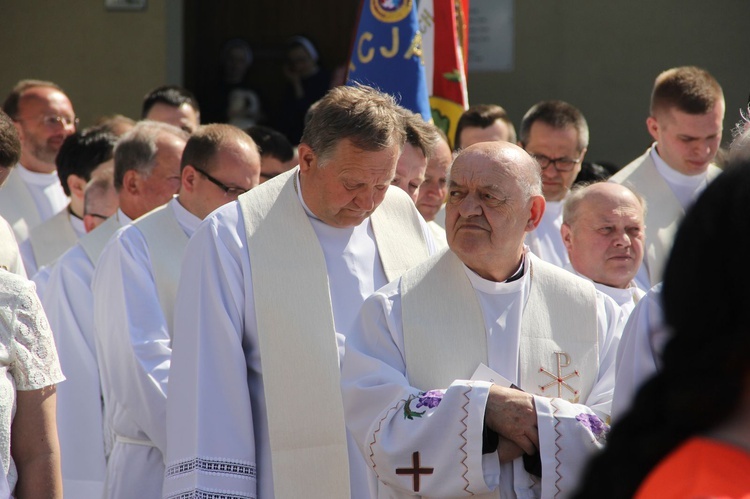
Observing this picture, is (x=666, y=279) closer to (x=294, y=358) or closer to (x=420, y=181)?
(x=294, y=358)

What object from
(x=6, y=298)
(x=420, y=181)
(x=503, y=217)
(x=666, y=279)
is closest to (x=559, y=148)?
(x=420, y=181)

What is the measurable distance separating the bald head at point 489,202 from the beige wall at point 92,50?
607cm

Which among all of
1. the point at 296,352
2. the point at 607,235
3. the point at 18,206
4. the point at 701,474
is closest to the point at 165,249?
the point at 296,352

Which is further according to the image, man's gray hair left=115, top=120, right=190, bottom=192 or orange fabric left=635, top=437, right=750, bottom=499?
man's gray hair left=115, top=120, right=190, bottom=192

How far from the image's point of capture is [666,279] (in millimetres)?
1485

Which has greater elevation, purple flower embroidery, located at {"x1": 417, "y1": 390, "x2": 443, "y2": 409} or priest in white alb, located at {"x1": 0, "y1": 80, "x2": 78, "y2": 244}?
purple flower embroidery, located at {"x1": 417, "y1": 390, "x2": 443, "y2": 409}

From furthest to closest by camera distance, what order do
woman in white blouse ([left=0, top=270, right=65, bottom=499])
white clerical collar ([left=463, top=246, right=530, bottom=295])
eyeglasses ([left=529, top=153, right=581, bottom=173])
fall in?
eyeglasses ([left=529, top=153, right=581, bottom=173]) < white clerical collar ([left=463, top=246, right=530, bottom=295]) < woman in white blouse ([left=0, top=270, right=65, bottom=499])

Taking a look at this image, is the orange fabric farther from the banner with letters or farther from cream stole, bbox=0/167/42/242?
cream stole, bbox=0/167/42/242

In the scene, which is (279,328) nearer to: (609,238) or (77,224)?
(609,238)

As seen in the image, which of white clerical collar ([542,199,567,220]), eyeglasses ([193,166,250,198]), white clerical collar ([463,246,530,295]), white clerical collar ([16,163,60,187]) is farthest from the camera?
white clerical collar ([16,163,60,187])

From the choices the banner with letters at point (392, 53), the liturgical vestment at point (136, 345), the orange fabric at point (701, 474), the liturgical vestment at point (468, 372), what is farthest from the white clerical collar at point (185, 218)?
the orange fabric at point (701, 474)

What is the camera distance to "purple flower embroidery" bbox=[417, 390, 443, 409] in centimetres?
311

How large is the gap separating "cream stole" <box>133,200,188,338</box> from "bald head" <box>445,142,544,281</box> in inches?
57.0

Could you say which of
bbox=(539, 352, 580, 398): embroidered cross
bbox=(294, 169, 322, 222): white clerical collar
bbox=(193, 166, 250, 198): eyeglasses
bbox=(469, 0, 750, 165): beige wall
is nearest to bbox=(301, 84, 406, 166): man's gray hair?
bbox=(294, 169, 322, 222): white clerical collar
